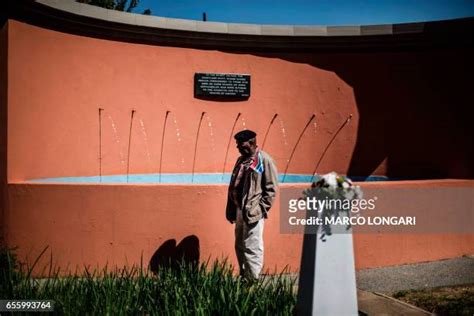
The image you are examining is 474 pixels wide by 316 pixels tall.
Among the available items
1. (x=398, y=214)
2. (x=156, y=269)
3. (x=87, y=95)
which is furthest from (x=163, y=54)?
(x=398, y=214)

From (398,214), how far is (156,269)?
310cm

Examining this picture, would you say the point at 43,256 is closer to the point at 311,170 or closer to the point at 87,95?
the point at 87,95

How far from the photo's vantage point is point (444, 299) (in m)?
4.71

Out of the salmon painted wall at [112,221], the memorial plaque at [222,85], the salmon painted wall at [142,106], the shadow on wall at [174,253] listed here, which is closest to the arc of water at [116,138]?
the salmon painted wall at [142,106]

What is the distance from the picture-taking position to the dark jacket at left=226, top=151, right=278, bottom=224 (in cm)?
491

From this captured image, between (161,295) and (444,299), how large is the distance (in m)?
2.74

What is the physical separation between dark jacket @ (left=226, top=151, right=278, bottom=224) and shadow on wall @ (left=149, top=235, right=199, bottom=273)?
1.03m

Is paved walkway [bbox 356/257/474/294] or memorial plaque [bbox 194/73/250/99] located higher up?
memorial plaque [bbox 194/73/250/99]

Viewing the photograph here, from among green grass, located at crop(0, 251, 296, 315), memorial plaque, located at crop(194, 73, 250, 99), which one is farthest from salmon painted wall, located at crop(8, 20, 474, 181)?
green grass, located at crop(0, 251, 296, 315)

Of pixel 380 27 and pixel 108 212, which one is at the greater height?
pixel 380 27

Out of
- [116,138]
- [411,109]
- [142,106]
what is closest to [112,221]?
[116,138]

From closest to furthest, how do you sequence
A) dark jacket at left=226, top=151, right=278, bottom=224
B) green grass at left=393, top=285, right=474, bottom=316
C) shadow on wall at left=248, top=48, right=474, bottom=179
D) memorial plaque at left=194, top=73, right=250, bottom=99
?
green grass at left=393, top=285, right=474, bottom=316 < dark jacket at left=226, top=151, right=278, bottom=224 < memorial plaque at left=194, top=73, right=250, bottom=99 < shadow on wall at left=248, top=48, right=474, bottom=179

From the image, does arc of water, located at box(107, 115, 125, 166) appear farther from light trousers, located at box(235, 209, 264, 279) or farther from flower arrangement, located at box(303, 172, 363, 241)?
flower arrangement, located at box(303, 172, 363, 241)

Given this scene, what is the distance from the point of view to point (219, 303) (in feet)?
12.1
